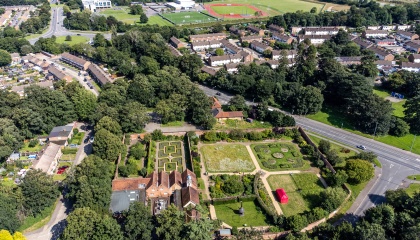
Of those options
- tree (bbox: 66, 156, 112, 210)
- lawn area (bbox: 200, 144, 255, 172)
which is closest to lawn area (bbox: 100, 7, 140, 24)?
lawn area (bbox: 200, 144, 255, 172)

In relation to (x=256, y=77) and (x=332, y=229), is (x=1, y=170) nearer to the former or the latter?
(x=332, y=229)

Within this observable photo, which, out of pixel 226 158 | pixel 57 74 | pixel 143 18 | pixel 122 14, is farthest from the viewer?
pixel 122 14

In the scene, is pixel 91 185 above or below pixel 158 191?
above

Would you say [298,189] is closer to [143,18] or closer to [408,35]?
[408,35]

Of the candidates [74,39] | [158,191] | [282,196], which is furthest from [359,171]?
[74,39]

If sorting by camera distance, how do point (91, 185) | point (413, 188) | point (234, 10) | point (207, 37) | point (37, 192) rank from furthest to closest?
point (234, 10), point (207, 37), point (413, 188), point (37, 192), point (91, 185)

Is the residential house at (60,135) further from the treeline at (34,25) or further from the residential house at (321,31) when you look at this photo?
the residential house at (321,31)

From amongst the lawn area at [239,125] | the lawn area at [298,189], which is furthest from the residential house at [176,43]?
the lawn area at [298,189]
